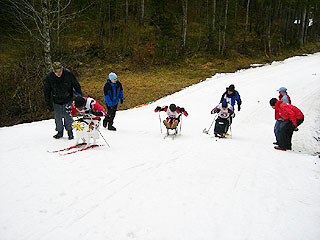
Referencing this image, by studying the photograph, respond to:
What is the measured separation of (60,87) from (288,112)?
7038mm

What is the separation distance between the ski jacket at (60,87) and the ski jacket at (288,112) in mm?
6532

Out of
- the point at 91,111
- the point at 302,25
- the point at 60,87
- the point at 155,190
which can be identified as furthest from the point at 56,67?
the point at 302,25

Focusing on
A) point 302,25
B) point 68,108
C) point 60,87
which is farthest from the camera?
point 302,25

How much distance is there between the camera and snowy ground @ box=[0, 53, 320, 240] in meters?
3.47

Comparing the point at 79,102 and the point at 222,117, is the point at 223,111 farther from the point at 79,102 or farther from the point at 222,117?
the point at 79,102

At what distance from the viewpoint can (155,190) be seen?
4520 mm

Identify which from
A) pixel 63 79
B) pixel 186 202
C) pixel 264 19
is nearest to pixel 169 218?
pixel 186 202

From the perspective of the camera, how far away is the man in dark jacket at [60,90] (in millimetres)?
6855

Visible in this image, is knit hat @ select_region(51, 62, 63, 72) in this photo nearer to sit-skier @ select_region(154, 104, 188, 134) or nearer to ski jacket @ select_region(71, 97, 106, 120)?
ski jacket @ select_region(71, 97, 106, 120)

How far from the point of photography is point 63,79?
6.95 metres

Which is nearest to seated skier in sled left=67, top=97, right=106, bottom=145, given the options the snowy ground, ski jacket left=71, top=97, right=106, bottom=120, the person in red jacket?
ski jacket left=71, top=97, right=106, bottom=120

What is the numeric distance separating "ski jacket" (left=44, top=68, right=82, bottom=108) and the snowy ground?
1254 millimetres

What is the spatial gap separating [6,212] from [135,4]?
40591 mm

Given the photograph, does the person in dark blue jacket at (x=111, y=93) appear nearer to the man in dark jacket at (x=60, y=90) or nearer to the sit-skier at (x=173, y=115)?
the sit-skier at (x=173, y=115)
